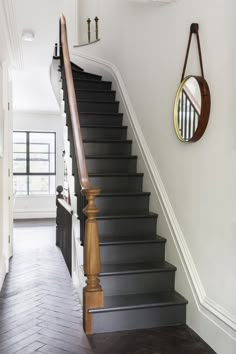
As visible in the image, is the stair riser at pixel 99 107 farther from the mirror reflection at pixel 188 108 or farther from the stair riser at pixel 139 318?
the stair riser at pixel 139 318

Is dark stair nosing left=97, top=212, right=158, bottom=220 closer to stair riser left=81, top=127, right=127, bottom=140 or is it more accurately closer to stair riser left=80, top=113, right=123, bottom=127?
stair riser left=81, top=127, right=127, bottom=140

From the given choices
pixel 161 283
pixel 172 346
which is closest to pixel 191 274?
pixel 161 283

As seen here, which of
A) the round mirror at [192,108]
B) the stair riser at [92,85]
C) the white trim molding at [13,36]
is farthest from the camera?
the stair riser at [92,85]

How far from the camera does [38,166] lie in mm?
9047

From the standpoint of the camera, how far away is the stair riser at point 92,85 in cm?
496

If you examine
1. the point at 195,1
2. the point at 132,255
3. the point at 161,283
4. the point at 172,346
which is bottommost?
the point at 172,346

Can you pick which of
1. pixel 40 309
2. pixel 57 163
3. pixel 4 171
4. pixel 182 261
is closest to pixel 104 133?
pixel 4 171

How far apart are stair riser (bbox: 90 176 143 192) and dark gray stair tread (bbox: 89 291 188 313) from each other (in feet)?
4.00

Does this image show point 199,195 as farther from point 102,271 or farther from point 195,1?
point 195,1

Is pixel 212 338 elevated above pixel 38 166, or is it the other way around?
pixel 38 166

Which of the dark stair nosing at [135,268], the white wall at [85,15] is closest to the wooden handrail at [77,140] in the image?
the dark stair nosing at [135,268]

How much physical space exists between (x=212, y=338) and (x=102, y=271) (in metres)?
0.93

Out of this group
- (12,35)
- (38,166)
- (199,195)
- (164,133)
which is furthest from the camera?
(38,166)

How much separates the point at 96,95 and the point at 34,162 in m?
4.65
